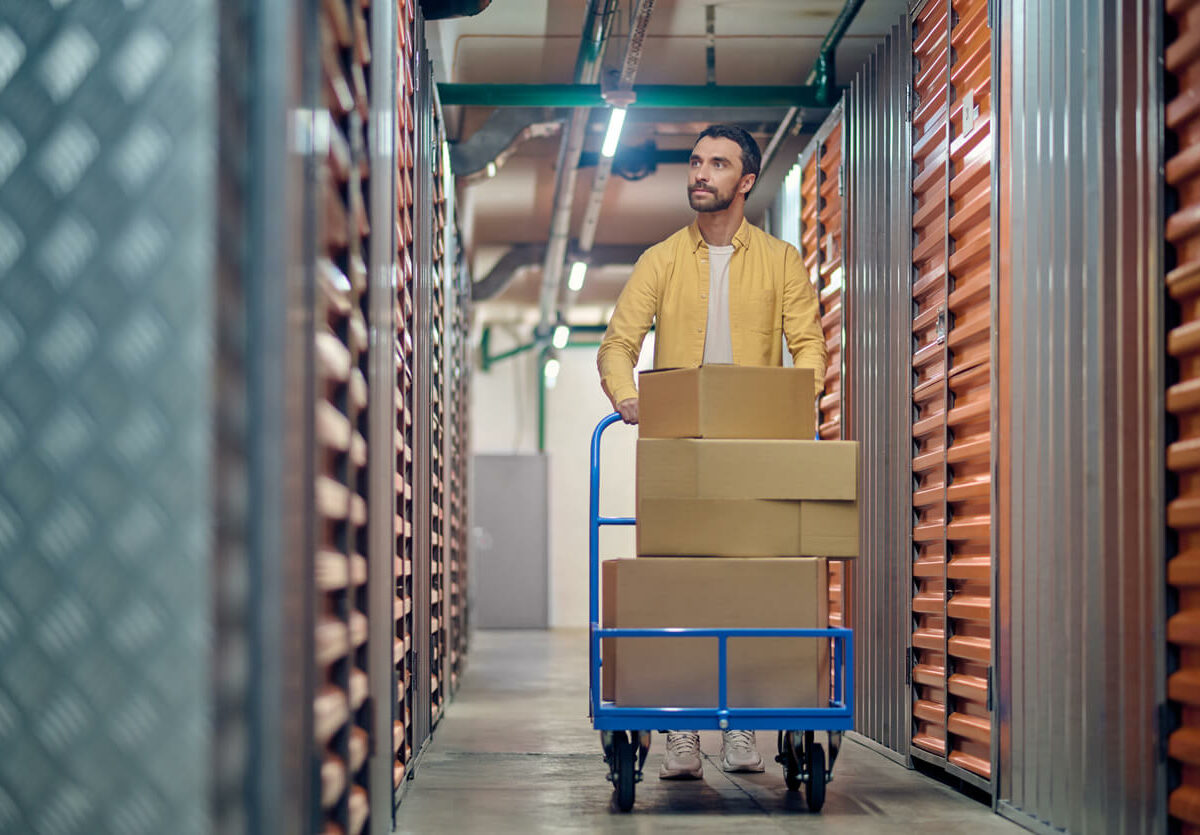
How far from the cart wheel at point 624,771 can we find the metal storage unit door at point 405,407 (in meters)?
0.69

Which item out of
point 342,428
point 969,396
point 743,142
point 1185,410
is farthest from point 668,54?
point 342,428

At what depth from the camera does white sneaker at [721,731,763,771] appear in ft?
15.5

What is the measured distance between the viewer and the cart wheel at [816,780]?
396 centimetres

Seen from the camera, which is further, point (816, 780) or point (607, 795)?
point (607, 795)

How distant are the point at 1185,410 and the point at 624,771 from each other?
1961mm

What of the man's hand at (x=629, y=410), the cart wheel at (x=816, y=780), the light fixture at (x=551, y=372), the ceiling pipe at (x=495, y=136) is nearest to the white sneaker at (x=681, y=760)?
the cart wheel at (x=816, y=780)

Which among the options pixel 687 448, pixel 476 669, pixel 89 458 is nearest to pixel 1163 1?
pixel 687 448

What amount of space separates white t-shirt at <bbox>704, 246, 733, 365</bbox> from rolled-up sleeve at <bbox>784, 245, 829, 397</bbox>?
20cm

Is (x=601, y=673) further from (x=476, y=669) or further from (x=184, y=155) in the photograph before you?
(x=476, y=669)

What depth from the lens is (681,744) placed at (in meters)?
4.52

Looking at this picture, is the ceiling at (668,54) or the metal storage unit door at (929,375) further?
the ceiling at (668,54)

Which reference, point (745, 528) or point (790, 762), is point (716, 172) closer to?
point (745, 528)

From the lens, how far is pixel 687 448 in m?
3.75

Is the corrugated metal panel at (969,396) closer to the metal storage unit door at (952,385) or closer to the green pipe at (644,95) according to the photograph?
the metal storage unit door at (952,385)
